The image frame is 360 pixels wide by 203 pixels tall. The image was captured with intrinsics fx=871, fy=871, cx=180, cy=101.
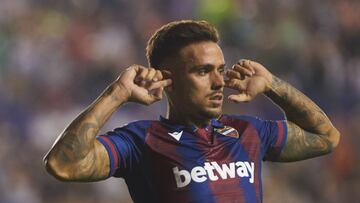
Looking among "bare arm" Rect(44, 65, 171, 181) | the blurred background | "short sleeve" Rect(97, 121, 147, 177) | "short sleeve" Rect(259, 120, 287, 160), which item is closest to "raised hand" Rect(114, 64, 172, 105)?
"bare arm" Rect(44, 65, 171, 181)

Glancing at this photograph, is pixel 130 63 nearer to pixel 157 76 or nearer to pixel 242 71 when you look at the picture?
pixel 242 71

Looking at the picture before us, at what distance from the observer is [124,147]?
4000 millimetres

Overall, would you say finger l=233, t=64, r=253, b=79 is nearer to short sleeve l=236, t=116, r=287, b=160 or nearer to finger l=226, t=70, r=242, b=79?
finger l=226, t=70, r=242, b=79

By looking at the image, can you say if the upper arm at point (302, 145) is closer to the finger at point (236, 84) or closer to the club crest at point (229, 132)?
the club crest at point (229, 132)

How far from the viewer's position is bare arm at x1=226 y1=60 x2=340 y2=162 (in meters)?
4.32

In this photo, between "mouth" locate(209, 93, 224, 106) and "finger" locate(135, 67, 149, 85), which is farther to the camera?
"mouth" locate(209, 93, 224, 106)

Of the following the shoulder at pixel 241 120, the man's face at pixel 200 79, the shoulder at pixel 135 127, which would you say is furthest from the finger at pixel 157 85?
the shoulder at pixel 241 120

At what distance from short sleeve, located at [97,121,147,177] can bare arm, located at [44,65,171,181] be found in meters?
0.05

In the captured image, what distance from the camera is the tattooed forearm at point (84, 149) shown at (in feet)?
12.2

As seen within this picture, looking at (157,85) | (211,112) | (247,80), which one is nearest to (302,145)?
(247,80)

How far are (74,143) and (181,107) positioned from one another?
26.5 inches

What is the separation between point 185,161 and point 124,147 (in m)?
0.29

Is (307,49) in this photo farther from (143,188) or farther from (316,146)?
(143,188)

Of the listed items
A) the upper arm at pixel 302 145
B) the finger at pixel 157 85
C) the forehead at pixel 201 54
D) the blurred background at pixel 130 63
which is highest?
the forehead at pixel 201 54
